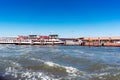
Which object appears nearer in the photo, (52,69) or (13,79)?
(13,79)

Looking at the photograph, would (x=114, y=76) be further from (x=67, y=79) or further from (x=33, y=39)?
(x=33, y=39)

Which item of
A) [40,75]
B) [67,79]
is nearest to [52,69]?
[40,75]

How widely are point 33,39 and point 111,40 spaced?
40054mm

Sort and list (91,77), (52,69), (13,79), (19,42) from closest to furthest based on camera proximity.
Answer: (13,79) → (91,77) → (52,69) → (19,42)

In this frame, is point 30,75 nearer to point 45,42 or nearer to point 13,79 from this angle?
point 13,79

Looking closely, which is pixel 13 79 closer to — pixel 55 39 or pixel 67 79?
pixel 67 79

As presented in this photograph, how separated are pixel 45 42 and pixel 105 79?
377ft

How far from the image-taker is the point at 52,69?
71.0 ft

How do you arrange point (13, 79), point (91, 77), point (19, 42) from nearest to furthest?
point (13, 79) < point (91, 77) < point (19, 42)

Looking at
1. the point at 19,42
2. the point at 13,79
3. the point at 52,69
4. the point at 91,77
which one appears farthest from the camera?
the point at 19,42

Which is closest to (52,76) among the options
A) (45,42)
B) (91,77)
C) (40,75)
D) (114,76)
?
(40,75)

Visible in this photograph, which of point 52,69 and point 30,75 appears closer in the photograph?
point 30,75

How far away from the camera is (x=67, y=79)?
17.1m

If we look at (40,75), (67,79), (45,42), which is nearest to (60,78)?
(67,79)
